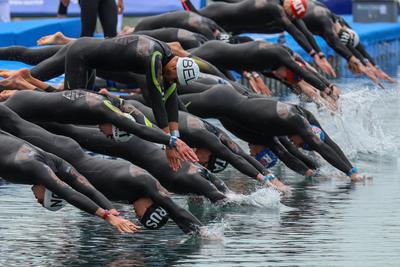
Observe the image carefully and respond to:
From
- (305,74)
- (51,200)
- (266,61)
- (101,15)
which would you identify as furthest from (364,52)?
(51,200)

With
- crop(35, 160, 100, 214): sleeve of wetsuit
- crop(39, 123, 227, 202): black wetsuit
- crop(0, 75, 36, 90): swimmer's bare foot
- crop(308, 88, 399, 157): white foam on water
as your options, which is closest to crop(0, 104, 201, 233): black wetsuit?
crop(35, 160, 100, 214): sleeve of wetsuit

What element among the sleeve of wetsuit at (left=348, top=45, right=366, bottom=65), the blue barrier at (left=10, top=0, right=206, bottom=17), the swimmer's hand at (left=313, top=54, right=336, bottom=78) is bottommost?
the blue barrier at (left=10, top=0, right=206, bottom=17)

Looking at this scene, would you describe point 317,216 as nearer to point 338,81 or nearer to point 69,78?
point 69,78

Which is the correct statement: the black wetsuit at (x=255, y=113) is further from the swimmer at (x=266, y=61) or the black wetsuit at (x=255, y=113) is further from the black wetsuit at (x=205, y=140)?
the swimmer at (x=266, y=61)

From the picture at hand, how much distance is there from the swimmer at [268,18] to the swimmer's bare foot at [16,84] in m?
4.19

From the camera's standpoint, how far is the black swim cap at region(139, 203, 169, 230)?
9.72 m

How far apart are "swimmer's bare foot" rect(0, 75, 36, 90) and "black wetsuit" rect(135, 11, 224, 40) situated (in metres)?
3.92

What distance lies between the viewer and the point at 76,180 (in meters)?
9.42

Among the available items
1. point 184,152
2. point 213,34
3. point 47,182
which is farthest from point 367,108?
point 47,182

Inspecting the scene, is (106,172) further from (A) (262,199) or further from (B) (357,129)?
(B) (357,129)

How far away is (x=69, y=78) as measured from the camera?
11742 millimetres

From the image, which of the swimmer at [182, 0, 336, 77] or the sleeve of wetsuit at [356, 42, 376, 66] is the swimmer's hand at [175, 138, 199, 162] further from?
the sleeve of wetsuit at [356, 42, 376, 66]

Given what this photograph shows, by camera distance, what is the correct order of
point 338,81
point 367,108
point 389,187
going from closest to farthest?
point 389,187, point 367,108, point 338,81

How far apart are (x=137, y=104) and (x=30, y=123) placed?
1.51 m
